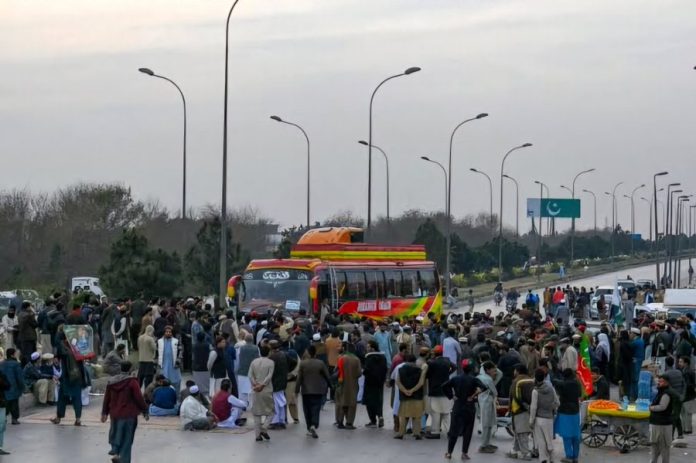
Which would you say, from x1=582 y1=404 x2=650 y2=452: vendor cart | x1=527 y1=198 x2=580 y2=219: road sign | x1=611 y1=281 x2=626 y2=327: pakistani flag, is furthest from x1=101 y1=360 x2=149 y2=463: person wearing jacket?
x1=527 y1=198 x2=580 y2=219: road sign

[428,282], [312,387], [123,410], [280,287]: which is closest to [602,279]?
[428,282]

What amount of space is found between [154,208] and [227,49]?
4621 centimetres

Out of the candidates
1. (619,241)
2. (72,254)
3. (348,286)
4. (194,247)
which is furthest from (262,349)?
(619,241)

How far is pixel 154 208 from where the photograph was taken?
79.9 metres

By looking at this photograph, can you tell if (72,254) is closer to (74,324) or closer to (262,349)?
(74,324)

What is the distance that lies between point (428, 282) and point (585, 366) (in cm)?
1925

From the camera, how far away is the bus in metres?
32.0

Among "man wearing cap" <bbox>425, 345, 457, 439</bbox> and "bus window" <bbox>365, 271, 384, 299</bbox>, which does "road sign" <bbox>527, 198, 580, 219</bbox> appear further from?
"man wearing cap" <bbox>425, 345, 457, 439</bbox>

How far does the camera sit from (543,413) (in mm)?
15797

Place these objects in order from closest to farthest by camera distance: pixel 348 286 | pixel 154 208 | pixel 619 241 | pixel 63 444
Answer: pixel 63 444
pixel 348 286
pixel 154 208
pixel 619 241

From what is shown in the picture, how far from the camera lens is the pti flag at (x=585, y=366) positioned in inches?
824

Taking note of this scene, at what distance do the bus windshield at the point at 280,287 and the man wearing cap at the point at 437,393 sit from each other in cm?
1334

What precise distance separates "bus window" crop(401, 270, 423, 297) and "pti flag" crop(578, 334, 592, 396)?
1485cm

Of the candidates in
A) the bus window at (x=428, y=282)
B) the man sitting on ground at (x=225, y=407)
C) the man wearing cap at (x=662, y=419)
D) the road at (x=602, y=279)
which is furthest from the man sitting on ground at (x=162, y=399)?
the road at (x=602, y=279)
